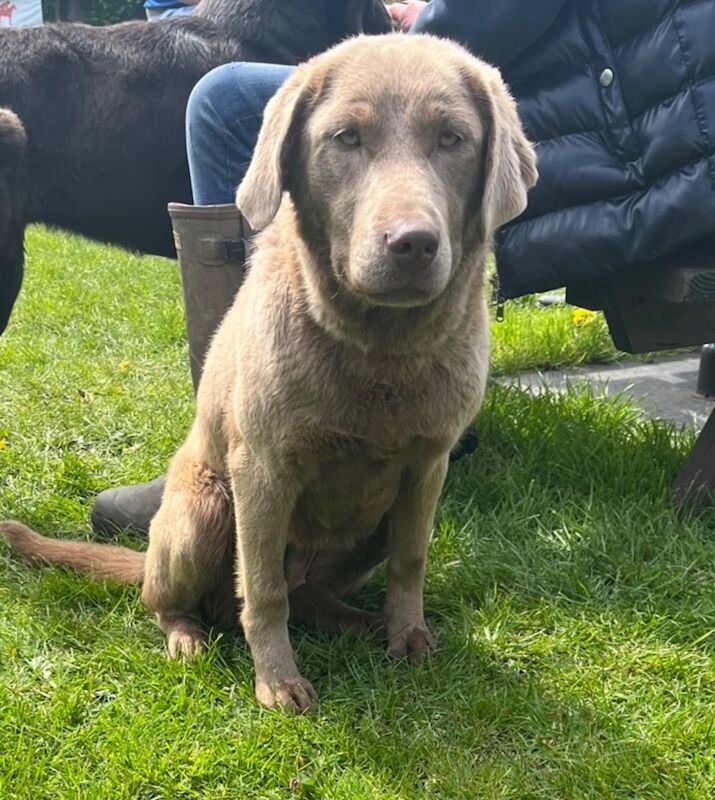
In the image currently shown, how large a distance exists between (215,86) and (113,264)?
3.92 m

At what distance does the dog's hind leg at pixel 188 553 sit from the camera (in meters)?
2.22

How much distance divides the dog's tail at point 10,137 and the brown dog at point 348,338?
43.1 inches

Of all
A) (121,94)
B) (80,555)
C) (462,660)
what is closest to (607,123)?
(462,660)

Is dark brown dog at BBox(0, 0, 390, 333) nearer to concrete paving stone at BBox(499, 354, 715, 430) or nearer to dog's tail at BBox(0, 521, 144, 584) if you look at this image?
dog's tail at BBox(0, 521, 144, 584)

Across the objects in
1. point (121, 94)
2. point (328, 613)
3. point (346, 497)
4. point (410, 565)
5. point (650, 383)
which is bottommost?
point (650, 383)

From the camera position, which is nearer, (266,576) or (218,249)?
(266,576)

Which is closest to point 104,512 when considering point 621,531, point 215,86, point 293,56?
point 215,86

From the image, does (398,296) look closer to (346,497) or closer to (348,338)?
(348,338)

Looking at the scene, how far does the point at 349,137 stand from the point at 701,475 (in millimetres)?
1570

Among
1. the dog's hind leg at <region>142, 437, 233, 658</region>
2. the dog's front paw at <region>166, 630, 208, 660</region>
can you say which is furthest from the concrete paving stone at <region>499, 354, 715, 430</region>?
the dog's front paw at <region>166, 630, 208, 660</region>

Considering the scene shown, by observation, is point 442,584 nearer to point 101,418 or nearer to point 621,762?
point 621,762

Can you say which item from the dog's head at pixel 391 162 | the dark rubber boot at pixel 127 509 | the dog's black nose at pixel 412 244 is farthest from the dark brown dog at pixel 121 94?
the dog's black nose at pixel 412 244

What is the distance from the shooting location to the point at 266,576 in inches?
81.9

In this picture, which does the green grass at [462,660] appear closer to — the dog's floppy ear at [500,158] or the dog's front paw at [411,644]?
the dog's front paw at [411,644]
